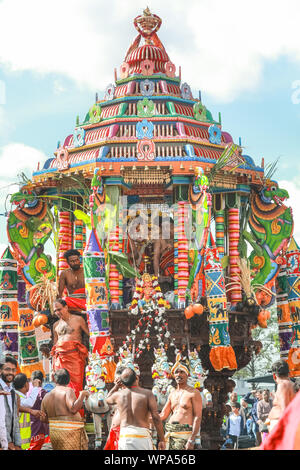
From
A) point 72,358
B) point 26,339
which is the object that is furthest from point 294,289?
point 72,358

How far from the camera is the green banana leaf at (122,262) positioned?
17828mm

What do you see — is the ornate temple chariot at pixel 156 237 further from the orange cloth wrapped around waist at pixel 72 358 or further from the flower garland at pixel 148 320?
the orange cloth wrapped around waist at pixel 72 358

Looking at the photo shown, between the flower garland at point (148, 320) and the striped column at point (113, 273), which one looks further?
the striped column at point (113, 273)

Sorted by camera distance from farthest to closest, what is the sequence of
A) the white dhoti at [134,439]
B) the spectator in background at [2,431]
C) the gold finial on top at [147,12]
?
the gold finial on top at [147,12]
the spectator in background at [2,431]
the white dhoti at [134,439]

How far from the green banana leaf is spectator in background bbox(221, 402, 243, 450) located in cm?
376

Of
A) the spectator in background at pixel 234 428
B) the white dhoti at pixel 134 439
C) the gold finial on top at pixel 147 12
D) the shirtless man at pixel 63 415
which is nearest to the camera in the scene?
the white dhoti at pixel 134 439

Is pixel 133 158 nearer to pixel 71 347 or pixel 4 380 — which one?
pixel 71 347

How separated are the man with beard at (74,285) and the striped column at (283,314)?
5.48 meters

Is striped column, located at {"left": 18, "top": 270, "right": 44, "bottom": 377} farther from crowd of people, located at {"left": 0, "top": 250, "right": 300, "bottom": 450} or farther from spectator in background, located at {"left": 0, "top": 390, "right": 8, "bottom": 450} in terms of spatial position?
spectator in background, located at {"left": 0, "top": 390, "right": 8, "bottom": 450}

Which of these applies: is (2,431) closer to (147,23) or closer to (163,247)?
(163,247)

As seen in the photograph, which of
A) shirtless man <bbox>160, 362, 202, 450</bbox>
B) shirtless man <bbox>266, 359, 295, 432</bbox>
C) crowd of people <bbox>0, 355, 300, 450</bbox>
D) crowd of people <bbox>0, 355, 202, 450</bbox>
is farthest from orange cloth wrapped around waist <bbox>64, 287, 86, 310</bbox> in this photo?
shirtless man <bbox>266, 359, 295, 432</bbox>

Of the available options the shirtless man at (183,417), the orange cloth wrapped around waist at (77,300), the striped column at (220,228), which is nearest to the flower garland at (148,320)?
the orange cloth wrapped around waist at (77,300)
